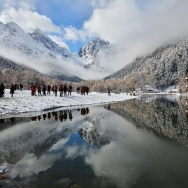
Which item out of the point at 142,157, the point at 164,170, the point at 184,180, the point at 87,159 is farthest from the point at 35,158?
the point at 184,180

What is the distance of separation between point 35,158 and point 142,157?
6.11m

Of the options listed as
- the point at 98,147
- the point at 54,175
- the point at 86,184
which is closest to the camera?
the point at 86,184

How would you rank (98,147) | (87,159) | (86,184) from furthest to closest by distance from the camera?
(98,147)
(87,159)
(86,184)

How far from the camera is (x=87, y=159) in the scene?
1082 centimetres

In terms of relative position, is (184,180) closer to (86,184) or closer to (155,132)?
(86,184)

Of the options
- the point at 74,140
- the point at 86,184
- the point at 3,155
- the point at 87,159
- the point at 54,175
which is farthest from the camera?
the point at 74,140

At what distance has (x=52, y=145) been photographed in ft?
44.3

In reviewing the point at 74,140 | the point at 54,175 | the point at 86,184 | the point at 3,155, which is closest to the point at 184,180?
the point at 86,184

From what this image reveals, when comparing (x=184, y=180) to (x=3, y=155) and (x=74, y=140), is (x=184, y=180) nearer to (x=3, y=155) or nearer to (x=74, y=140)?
(x=74, y=140)

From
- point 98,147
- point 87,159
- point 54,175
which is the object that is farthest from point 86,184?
point 98,147

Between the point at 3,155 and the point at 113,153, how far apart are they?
663cm

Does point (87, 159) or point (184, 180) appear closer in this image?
point (184, 180)

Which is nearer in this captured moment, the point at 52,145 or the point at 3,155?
the point at 3,155

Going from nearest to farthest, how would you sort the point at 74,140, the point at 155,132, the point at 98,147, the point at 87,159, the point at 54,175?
Answer: the point at 54,175 < the point at 87,159 < the point at 98,147 < the point at 74,140 < the point at 155,132
